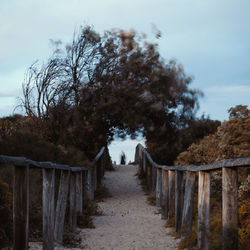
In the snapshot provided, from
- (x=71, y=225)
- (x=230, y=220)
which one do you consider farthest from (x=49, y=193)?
(x=71, y=225)

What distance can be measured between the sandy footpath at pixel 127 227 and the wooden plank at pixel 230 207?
2.75 metres

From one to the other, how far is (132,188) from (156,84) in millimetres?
4465

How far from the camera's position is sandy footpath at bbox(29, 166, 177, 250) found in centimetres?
836

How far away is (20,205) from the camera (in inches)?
194

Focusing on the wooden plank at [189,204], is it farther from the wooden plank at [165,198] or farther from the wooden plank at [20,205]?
the wooden plank at [20,205]

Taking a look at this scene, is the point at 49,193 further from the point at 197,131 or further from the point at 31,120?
the point at 197,131

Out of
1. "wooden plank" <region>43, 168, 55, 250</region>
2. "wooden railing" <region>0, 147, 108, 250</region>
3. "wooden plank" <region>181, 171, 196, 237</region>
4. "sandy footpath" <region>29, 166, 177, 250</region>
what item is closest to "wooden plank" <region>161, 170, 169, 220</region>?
"sandy footpath" <region>29, 166, 177, 250</region>

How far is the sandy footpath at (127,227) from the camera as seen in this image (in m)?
8.36

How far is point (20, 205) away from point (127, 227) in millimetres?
5727

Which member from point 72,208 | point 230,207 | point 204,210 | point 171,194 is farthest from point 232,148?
point 230,207

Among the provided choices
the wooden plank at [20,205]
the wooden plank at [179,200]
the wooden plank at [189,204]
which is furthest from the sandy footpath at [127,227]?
the wooden plank at [20,205]

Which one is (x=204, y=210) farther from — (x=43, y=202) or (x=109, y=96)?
(x=109, y=96)

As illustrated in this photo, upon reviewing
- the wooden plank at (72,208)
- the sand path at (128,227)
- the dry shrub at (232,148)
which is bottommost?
the sand path at (128,227)

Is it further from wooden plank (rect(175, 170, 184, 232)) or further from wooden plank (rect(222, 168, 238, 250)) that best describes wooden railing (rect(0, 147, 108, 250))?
wooden plank (rect(222, 168, 238, 250))
